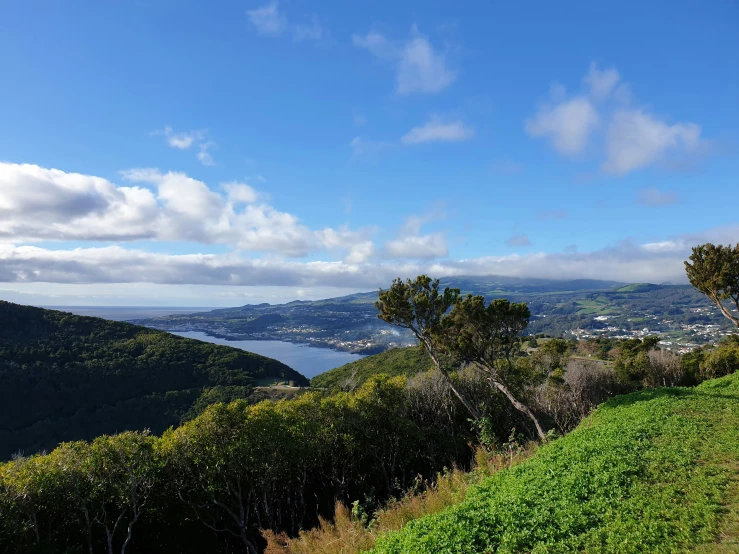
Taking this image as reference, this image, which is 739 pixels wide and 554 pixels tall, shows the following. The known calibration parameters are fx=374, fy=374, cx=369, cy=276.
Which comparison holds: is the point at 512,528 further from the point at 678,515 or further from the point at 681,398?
the point at 681,398

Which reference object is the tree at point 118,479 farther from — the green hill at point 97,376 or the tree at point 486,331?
the green hill at point 97,376

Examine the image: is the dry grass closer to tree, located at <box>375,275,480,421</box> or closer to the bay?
tree, located at <box>375,275,480,421</box>

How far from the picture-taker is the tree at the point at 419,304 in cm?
1891

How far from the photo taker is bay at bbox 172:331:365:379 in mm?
116312

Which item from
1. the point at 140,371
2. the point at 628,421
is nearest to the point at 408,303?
the point at 628,421

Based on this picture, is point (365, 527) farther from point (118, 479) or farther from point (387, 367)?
point (387, 367)

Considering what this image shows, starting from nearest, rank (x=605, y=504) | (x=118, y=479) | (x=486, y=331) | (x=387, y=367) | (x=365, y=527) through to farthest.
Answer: (x=605, y=504), (x=365, y=527), (x=118, y=479), (x=486, y=331), (x=387, y=367)

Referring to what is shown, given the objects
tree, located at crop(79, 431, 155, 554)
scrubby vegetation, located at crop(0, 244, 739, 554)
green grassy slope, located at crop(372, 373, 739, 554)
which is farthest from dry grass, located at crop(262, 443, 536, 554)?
tree, located at crop(79, 431, 155, 554)

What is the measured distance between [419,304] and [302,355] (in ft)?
413

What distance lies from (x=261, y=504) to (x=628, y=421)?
16.0m

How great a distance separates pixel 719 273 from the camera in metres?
19.0

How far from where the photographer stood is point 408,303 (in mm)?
19047

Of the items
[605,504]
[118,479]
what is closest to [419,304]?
[605,504]

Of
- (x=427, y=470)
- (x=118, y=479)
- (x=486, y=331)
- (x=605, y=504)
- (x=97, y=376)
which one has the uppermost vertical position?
(x=486, y=331)
